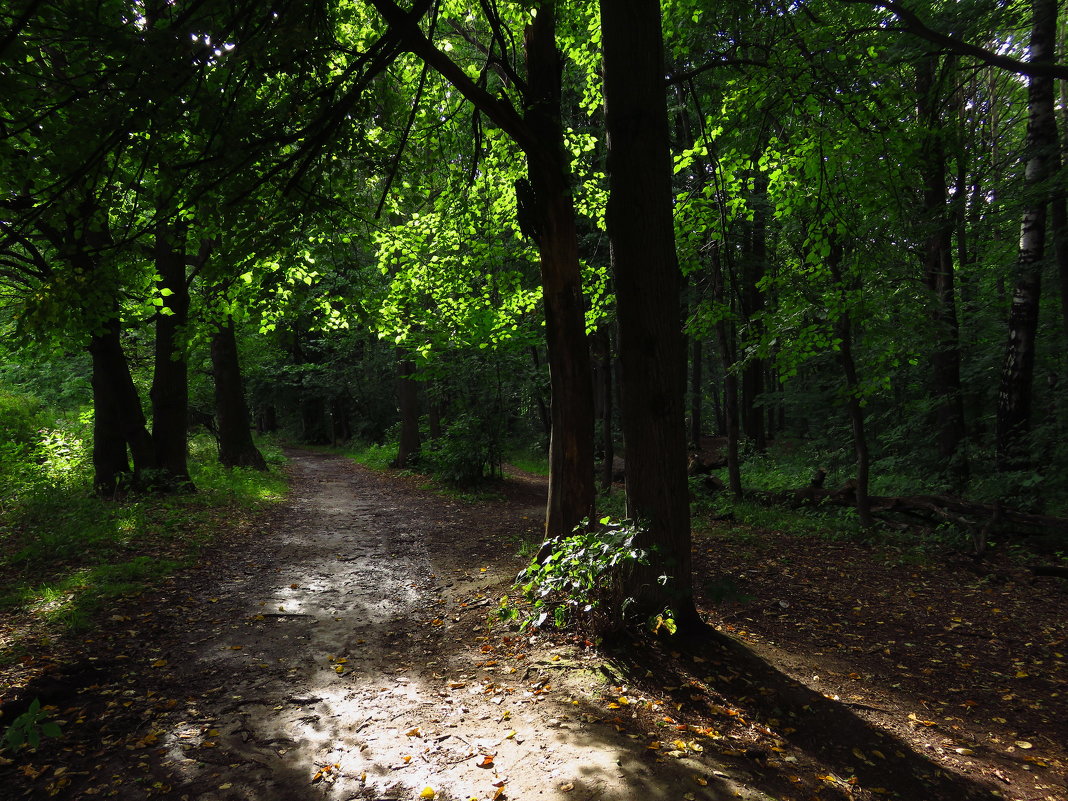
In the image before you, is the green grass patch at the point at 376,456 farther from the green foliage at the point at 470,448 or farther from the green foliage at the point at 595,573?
the green foliage at the point at 595,573

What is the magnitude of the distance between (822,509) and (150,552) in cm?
1091

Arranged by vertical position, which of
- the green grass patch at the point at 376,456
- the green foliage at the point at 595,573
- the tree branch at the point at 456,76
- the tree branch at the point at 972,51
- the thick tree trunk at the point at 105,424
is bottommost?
the green grass patch at the point at 376,456

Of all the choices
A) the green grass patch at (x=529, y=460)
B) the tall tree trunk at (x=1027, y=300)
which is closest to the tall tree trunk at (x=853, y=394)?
the tall tree trunk at (x=1027, y=300)

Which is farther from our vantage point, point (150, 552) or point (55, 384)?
point (55, 384)

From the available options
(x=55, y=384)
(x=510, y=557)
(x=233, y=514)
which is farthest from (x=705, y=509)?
(x=55, y=384)

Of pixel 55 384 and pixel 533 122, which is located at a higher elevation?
pixel 533 122

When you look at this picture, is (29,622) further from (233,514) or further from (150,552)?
(233,514)

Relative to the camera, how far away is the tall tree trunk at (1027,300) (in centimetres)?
832

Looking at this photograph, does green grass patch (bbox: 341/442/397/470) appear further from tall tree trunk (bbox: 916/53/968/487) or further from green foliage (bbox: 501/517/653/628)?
tall tree trunk (bbox: 916/53/968/487)

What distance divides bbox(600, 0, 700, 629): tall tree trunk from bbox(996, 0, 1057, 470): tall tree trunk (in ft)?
23.4

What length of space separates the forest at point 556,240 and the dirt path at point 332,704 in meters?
0.65

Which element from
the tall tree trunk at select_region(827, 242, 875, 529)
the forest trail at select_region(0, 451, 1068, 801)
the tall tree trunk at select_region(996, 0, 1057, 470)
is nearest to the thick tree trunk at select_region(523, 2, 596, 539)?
the forest trail at select_region(0, 451, 1068, 801)

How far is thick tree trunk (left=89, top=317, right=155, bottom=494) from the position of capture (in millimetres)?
10125

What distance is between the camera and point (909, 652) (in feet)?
17.0
